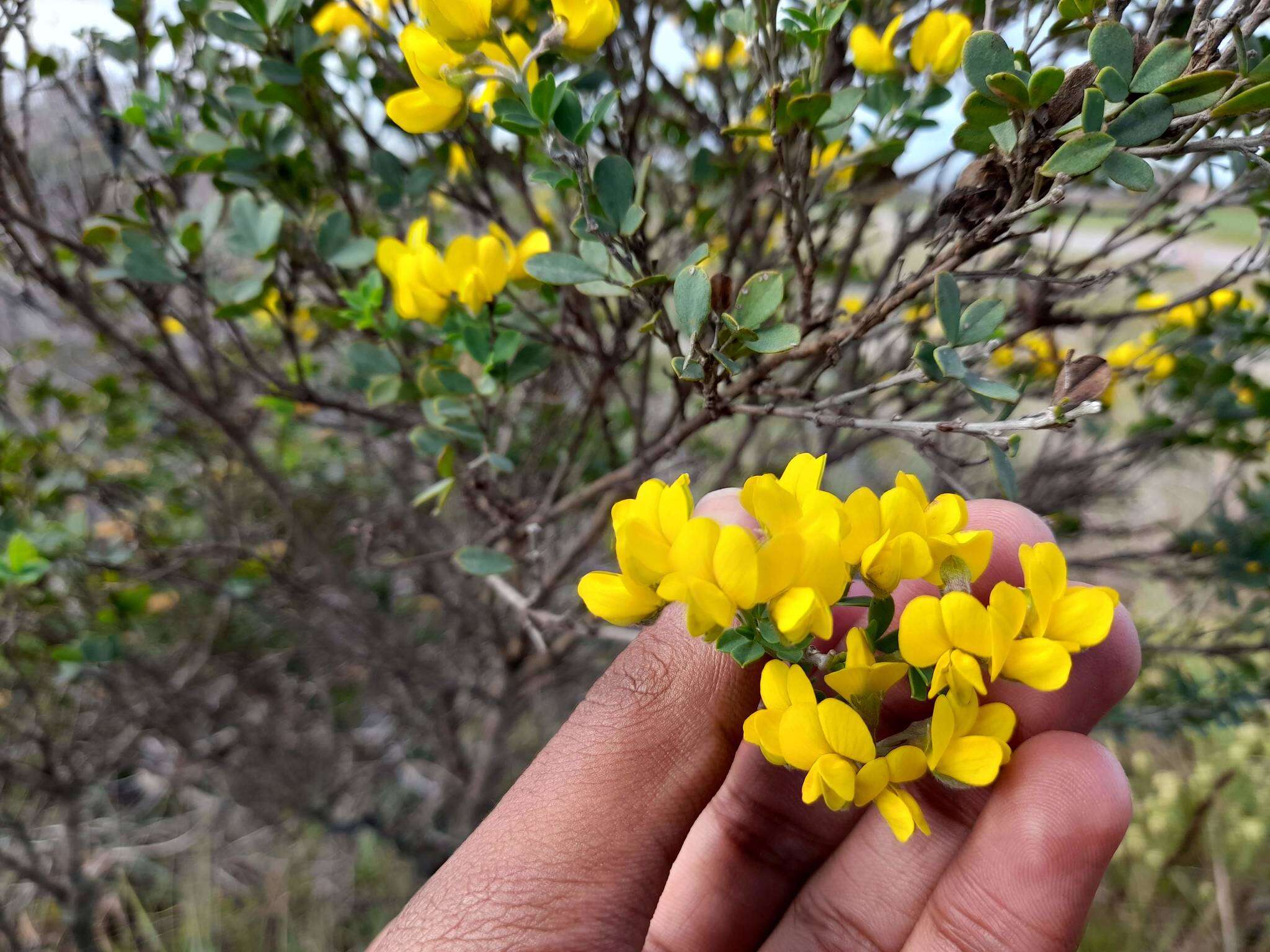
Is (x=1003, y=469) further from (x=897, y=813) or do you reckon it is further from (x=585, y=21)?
(x=585, y=21)

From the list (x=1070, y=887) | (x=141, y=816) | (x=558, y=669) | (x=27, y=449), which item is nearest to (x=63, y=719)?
(x=141, y=816)

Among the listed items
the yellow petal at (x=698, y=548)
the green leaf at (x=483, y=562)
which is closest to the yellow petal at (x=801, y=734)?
the yellow petal at (x=698, y=548)

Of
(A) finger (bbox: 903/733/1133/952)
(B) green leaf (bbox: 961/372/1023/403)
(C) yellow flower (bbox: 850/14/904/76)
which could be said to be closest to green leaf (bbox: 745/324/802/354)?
(B) green leaf (bbox: 961/372/1023/403)

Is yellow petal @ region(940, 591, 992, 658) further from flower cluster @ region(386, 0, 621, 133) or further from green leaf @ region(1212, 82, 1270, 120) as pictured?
flower cluster @ region(386, 0, 621, 133)

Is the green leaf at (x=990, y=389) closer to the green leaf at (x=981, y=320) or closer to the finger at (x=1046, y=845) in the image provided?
the green leaf at (x=981, y=320)

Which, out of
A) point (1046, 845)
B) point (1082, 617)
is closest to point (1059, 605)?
point (1082, 617)

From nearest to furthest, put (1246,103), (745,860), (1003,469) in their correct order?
(1246,103) < (1003,469) < (745,860)
